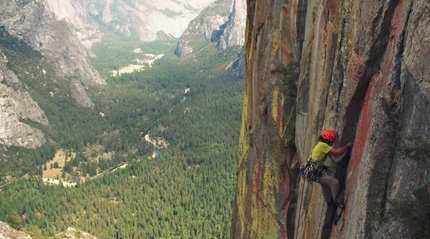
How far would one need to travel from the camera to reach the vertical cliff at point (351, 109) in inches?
398

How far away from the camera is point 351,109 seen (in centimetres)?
1286

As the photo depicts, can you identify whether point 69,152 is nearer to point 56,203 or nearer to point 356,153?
point 56,203

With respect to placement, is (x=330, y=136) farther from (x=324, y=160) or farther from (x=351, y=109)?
(x=351, y=109)

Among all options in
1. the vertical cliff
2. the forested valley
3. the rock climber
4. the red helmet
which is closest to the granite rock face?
the forested valley

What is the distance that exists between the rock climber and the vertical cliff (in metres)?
0.53

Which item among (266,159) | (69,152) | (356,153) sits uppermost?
(356,153)

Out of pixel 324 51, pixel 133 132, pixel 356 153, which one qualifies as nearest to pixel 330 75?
pixel 324 51

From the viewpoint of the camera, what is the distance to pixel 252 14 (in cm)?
2691

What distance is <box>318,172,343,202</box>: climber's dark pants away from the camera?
43.1ft

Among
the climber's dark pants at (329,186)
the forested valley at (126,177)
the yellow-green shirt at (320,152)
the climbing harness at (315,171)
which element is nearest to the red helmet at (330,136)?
the yellow-green shirt at (320,152)

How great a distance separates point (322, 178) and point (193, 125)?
547 ft

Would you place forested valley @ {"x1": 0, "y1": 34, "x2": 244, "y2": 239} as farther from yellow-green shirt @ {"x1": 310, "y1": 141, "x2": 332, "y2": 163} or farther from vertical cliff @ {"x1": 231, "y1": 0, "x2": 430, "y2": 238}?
yellow-green shirt @ {"x1": 310, "y1": 141, "x2": 332, "y2": 163}

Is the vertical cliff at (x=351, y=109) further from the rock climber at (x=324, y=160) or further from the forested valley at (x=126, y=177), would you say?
the forested valley at (x=126, y=177)

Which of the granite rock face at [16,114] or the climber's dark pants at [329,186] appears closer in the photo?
the climber's dark pants at [329,186]
